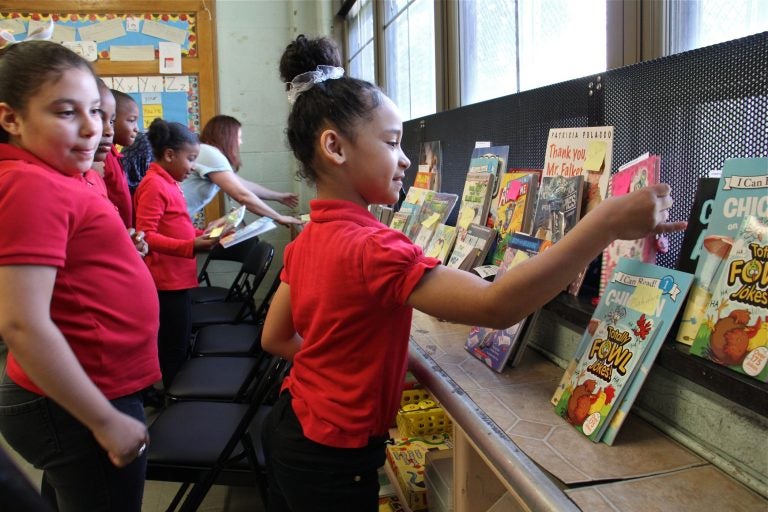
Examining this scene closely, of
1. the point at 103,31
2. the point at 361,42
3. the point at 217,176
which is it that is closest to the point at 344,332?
the point at 217,176

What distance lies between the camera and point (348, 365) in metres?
0.96

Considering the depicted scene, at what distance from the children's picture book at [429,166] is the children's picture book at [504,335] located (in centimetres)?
87

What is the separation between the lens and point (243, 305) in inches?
130

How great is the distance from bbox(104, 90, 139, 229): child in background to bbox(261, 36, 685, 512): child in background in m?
1.35

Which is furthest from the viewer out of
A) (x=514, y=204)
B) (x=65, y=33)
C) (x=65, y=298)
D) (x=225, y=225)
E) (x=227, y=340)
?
(x=65, y=33)

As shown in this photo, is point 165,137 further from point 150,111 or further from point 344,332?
point 150,111

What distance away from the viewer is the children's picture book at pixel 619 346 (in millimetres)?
844

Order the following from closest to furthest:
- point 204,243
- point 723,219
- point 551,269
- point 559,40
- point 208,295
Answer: point 551,269 < point 723,219 < point 559,40 < point 204,243 < point 208,295

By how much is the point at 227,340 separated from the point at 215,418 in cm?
95

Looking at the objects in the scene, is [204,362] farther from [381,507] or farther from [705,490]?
[705,490]

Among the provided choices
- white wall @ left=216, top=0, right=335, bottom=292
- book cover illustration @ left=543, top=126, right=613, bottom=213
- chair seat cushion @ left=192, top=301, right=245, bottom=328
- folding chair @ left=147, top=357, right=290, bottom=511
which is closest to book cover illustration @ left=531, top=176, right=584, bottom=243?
book cover illustration @ left=543, top=126, right=613, bottom=213

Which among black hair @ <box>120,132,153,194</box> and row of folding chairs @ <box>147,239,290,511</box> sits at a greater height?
black hair @ <box>120,132,153,194</box>

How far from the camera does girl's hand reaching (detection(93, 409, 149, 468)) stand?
0.98 m

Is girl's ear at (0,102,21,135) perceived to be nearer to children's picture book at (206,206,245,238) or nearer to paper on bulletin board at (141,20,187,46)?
children's picture book at (206,206,245,238)
